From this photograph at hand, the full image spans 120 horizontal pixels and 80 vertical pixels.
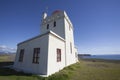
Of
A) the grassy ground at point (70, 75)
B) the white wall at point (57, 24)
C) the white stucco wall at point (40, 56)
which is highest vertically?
the white wall at point (57, 24)

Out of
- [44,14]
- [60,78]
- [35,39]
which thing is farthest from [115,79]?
[44,14]

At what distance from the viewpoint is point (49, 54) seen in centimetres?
852

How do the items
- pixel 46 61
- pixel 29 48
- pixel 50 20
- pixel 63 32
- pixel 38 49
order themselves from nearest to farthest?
pixel 46 61
pixel 38 49
pixel 29 48
pixel 63 32
pixel 50 20

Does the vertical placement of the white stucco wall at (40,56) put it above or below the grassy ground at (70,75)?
above

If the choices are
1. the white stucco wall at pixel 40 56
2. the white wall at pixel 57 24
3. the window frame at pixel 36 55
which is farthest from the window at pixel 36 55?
the white wall at pixel 57 24

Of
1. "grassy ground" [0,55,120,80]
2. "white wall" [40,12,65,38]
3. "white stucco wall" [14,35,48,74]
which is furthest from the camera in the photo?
"white wall" [40,12,65,38]

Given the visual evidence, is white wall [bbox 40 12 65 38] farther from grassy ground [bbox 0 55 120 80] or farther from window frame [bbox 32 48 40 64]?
grassy ground [bbox 0 55 120 80]

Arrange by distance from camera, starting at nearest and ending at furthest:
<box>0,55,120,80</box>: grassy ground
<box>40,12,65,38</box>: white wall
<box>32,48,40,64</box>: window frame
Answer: <box>0,55,120,80</box>: grassy ground → <box>32,48,40,64</box>: window frame → <box>40,12,65,38</box>: white wall

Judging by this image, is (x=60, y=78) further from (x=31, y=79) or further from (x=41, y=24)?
(x=41, y=24)

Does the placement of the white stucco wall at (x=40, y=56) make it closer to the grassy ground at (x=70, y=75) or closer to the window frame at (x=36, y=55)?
the window frame at (x=36, y=55)

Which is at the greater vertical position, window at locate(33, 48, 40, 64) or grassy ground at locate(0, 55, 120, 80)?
window at locate(33, 48, 40, 64)

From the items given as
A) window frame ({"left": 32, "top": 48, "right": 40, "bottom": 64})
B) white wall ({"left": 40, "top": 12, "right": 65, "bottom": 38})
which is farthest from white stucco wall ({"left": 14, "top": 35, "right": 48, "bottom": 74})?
Result: white wall ({"left": 40, "top": 12, "right": 65, "bottom": 38})

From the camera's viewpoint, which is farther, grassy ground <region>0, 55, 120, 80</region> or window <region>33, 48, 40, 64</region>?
window <region>33, 48, 40, 64</region>

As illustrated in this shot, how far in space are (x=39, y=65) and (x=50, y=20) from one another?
10.1 metres
